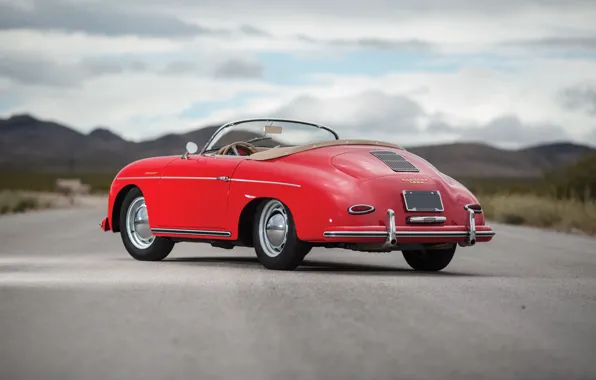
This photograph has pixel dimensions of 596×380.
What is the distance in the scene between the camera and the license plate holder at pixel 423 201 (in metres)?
12.5

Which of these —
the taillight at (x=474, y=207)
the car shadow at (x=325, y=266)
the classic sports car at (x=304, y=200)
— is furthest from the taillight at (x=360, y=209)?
the taillight at (x=474, y=207)

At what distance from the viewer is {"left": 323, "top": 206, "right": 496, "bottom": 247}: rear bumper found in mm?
12164

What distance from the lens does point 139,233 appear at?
1509 centimetres

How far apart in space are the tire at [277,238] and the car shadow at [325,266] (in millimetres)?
462

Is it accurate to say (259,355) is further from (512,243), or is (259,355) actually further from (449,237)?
(512,243)

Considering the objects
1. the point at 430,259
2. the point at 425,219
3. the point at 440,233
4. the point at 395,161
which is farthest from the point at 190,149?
the point at 440,233

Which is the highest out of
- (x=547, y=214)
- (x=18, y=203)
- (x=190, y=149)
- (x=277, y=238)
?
(x=190, y=149)

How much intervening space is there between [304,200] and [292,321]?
11.9 feet

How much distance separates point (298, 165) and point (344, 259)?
13.0 feet

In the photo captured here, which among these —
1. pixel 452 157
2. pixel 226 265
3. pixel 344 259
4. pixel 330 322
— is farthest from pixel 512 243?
pixel 452 157

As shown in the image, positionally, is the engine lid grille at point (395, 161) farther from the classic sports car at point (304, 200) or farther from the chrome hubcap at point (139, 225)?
the chrome hubcap at point (139, 225)

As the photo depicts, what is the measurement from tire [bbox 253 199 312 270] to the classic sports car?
11mm

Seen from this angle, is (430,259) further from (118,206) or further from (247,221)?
(118,206)

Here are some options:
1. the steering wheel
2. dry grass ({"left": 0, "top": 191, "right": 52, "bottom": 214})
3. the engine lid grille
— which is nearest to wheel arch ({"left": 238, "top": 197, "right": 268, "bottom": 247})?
the steering wheel
